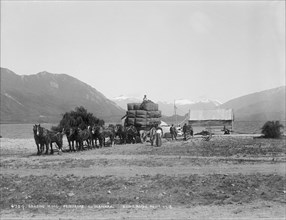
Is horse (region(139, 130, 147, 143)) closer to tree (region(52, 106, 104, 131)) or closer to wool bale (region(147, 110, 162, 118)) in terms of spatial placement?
wool bale (region(147, 110, 162, 118))

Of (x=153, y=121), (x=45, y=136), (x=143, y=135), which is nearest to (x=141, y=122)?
(x=153, y=121)

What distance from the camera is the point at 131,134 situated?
37.2 metres

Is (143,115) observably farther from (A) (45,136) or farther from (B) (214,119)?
(B) (214,119)

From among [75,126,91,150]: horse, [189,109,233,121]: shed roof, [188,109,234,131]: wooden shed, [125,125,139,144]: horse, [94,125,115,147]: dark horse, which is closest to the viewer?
[75,126,91,150]: horse

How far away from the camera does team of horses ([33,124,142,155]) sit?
2636 cm

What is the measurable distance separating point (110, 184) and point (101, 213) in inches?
111

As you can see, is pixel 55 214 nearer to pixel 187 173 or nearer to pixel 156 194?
pixel 156 194

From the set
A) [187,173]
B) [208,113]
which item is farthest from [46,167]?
[208,113]

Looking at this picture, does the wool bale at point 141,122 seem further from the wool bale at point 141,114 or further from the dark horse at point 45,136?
the dark horse at point 45,136

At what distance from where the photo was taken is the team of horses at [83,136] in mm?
26359

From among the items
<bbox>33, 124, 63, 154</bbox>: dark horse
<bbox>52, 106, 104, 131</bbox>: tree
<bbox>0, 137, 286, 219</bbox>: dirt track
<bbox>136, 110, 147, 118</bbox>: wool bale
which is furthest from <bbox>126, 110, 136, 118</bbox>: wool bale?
<bbox>0, 137, 286, 219</bbox>: dirt track

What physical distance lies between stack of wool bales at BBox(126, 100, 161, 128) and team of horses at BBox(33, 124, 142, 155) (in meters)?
1.48

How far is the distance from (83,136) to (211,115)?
4333cm

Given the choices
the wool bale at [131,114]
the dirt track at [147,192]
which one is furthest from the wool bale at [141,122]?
the dirt track at [147,192]
